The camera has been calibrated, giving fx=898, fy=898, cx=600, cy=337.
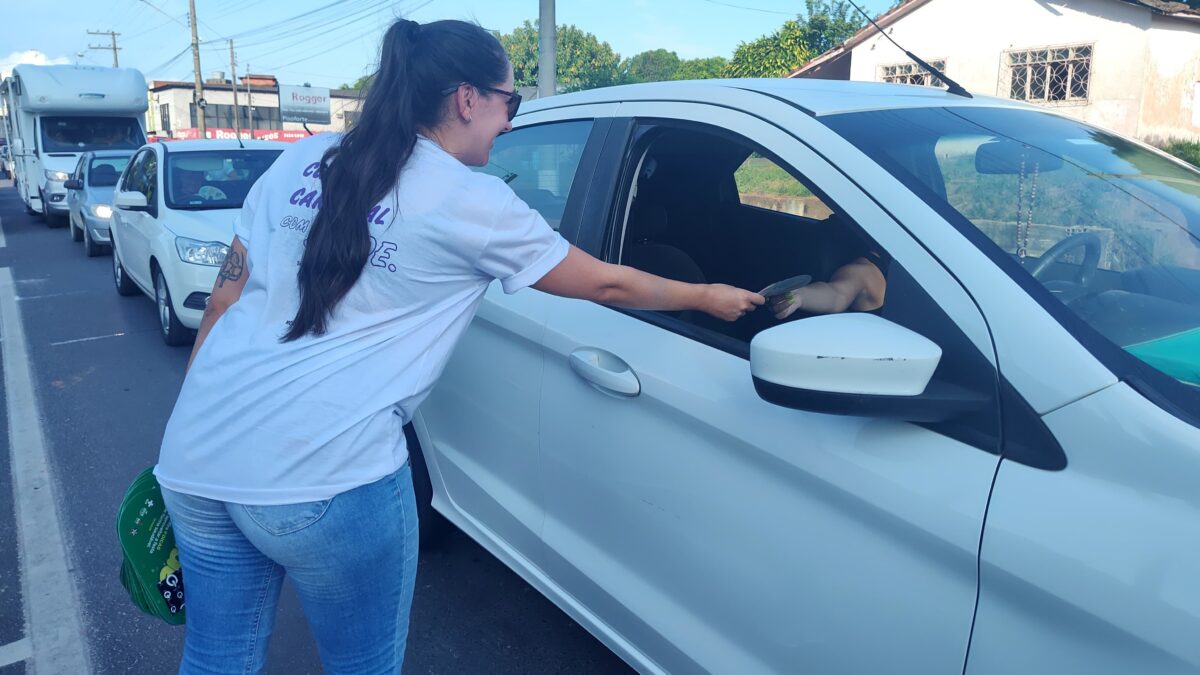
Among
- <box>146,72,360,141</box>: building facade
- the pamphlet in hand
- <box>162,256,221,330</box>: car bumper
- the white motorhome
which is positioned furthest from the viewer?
<box>146,72,360,141</box>: building facade

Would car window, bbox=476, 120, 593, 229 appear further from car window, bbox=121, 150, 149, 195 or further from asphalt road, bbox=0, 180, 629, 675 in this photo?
car window, bbox=121, 150, 149, 195

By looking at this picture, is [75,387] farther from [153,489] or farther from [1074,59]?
[1074,59]

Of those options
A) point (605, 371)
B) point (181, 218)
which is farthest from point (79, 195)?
point (605, 371)

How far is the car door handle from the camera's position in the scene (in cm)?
204

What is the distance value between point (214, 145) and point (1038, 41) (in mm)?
15992

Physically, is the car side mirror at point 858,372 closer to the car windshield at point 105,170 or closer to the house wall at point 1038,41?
the car windshield at point 105,170

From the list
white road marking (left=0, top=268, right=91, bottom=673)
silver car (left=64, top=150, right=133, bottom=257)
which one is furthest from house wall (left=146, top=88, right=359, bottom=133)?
white road marking (left=0, top=268, right=91, bottom=673)

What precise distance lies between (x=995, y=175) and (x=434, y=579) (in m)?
2.39

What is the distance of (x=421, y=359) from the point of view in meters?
1.58

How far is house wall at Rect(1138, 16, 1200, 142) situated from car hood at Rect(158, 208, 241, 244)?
52.4 feet

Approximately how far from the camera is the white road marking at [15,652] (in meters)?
2.90

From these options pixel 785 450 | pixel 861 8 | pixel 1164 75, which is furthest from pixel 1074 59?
pixel 785 450

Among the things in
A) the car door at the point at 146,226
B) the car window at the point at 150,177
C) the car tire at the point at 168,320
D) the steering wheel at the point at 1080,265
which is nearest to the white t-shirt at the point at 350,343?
the steering wheel at the point at 1080,265

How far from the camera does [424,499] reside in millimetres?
3223
